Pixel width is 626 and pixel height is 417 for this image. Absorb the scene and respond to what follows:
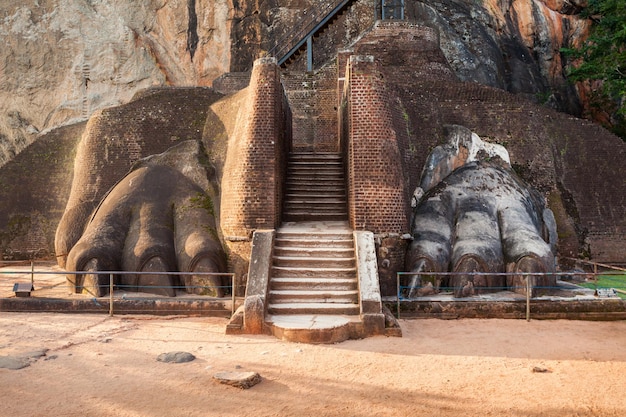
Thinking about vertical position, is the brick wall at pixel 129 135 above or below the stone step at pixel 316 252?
above

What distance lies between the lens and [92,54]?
24.1 m

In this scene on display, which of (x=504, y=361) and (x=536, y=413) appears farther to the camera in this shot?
(x=504, y=361)

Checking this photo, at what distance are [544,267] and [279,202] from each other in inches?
204

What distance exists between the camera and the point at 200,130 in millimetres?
13305

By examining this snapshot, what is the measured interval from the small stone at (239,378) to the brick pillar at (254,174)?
4.20 meters

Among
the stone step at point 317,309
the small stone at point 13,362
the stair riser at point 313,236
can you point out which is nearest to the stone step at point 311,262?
the stair riser at point 313,236

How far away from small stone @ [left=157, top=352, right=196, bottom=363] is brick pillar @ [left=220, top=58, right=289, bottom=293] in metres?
3.34

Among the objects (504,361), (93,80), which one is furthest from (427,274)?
(93,80)

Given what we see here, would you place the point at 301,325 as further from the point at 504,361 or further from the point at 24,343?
the point at 24,343

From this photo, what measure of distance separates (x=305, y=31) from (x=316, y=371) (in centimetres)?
1794

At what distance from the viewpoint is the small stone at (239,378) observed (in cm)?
582

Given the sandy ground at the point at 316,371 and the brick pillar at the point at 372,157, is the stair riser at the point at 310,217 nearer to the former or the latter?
the brick pillar at the point at 372,157

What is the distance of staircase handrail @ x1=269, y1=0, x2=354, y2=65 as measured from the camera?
19391 millimetres

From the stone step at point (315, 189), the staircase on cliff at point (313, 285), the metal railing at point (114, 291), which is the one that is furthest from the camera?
the stone step at point (315, 189)
